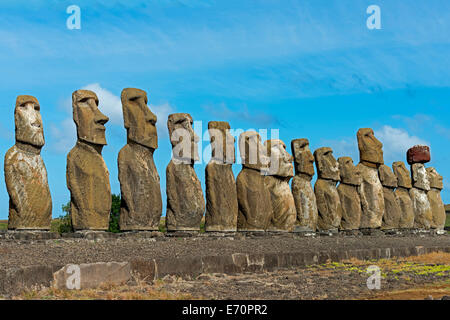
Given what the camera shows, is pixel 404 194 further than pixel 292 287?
Yes

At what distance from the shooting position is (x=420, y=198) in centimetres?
2361

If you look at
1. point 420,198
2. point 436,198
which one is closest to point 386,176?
point 420,198

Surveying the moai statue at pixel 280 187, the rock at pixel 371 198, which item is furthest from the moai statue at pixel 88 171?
the rock at pixel 371 198

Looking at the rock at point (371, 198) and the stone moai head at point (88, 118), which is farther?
the rock at point (371, 198)

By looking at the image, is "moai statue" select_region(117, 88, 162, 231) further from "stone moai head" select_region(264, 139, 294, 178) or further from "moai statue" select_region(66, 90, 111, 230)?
"stone moai head" select_region(264, 139, 294, 178)

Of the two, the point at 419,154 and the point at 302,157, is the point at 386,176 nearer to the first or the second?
the point at 419,154

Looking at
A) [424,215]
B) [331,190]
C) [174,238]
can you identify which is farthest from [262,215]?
[424,215]

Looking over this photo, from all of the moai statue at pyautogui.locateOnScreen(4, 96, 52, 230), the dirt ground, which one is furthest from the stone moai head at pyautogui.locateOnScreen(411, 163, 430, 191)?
the moai statue at pyautogui.locateOnScreen(4, 96, 52, 230)

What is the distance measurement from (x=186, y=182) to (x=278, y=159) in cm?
374

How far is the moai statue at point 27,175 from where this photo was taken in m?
10.7

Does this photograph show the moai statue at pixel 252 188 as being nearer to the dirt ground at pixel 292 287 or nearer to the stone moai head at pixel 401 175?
the dirt ground at pixel 292 287

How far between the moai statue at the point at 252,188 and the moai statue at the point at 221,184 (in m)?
0.67

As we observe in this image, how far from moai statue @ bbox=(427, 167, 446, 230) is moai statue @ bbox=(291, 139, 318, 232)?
9.15 metres

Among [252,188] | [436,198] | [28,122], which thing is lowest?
[436,198]
